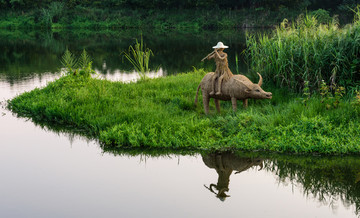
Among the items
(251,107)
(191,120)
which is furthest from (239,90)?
(191,120)

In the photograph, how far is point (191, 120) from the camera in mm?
7523

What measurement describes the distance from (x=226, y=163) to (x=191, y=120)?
1490 millimetres

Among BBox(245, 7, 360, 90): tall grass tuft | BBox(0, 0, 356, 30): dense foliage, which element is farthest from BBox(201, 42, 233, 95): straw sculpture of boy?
BBox(0, 0, 356, 30): dense foliage

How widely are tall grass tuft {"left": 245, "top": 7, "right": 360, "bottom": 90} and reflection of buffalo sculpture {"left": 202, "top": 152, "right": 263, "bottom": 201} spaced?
289 centimetres

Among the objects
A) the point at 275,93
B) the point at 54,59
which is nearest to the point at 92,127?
the point at 275,93

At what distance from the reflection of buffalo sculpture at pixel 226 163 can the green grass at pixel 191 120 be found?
0.28 metres

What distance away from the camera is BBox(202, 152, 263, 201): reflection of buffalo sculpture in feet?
19.0

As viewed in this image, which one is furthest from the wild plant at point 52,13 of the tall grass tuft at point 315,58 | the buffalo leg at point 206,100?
the buffalo leg at point 206,100

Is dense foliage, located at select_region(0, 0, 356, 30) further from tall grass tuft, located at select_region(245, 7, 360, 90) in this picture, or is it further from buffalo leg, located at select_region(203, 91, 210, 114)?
buffalo leg, located at select_region(203, 91, 210, 114)

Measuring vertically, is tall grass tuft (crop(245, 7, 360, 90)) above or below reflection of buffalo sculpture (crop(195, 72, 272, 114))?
above

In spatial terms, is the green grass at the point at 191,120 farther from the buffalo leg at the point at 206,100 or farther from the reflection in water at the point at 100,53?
the reflection in water at the point at 100,53

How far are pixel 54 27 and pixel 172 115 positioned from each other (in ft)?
94.0

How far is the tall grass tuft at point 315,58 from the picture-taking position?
854 centimetres

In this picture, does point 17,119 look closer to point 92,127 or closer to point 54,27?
point 92,127
